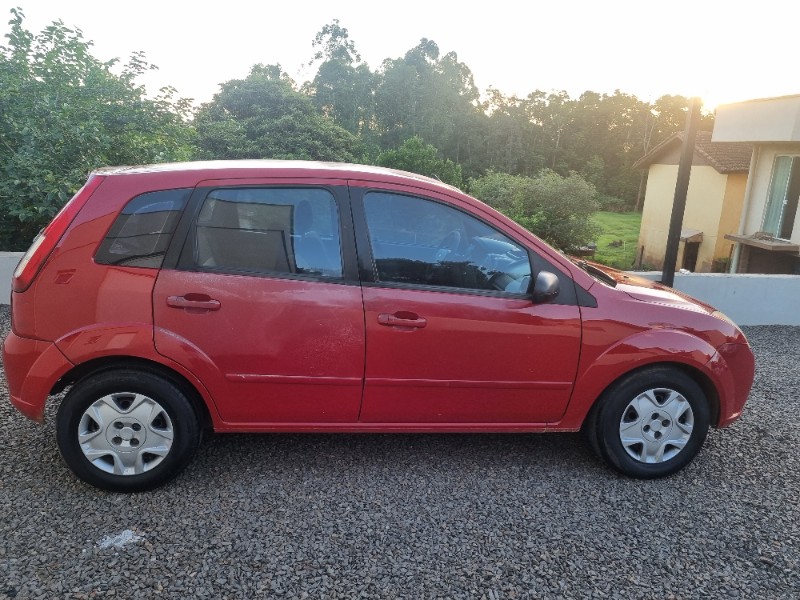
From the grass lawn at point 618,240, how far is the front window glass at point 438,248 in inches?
759

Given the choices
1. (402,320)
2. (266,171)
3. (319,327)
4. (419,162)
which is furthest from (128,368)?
(419,162)

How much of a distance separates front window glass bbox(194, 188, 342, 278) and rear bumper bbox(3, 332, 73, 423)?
2.89 feet

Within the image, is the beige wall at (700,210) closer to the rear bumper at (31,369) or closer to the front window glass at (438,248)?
the front window glass at (438,248)

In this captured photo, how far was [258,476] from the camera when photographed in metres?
3.40

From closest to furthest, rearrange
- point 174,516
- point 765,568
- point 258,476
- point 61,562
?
1. point 61,562
2. point 765,568
3. point 174,516
4. point 258,476

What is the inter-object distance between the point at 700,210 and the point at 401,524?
2113cm

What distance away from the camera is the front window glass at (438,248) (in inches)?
128

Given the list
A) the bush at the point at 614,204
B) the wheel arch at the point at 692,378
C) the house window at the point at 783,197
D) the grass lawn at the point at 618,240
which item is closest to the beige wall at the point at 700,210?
the grass lawn at the point at 618,240

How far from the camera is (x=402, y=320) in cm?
319

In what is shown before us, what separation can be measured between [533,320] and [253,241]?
1.57 metres

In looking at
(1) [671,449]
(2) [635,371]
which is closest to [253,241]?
(2) [635,371]

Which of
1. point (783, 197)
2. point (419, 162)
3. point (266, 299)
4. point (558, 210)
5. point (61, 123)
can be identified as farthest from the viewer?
point (558, 210)

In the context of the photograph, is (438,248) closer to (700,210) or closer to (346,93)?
(700,210)

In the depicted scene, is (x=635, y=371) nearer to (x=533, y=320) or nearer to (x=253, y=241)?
(x=533, y=320)
